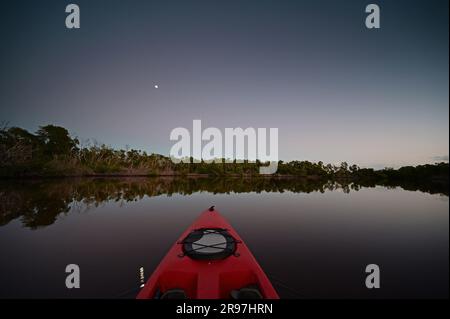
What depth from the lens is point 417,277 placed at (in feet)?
12.6

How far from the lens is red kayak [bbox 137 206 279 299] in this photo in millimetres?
2178

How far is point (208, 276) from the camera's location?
2443mm

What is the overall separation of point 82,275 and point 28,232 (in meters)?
3.88

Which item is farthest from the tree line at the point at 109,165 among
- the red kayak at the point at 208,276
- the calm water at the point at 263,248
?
the red kayak at the point at 208,276

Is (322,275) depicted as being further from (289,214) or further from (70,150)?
(70,150)

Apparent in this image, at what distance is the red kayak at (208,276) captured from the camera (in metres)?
2.18

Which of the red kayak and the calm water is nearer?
the red kayak
